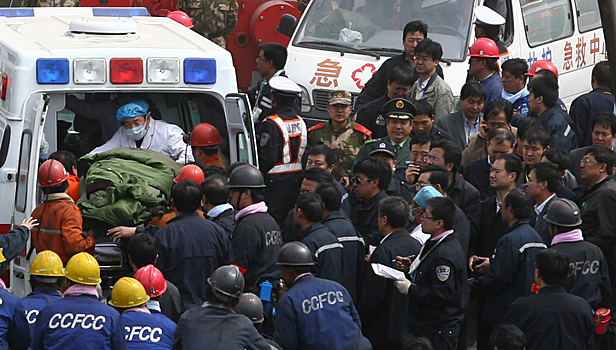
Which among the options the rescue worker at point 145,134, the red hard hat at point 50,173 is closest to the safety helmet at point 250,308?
the red hard hat at point 50,173

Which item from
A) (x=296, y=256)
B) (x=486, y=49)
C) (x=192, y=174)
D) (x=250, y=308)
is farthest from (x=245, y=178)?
(x=486, y=49)

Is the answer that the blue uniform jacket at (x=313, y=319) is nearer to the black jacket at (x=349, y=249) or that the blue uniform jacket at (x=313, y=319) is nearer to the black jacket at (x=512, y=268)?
the black jacket at (x=349, y=249)

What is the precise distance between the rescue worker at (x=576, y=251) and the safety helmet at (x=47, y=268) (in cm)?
329

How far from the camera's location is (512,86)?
1002cm

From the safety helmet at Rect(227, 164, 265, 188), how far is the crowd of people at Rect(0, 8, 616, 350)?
1 cm

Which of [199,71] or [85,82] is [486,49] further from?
[85,82]

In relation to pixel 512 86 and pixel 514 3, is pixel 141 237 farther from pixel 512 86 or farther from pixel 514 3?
pixel 514 3

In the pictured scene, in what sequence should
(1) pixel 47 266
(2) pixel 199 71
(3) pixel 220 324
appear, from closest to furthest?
(3) pixel 220 324 → (1) pixel 47 266 → (2) pixel 199 71

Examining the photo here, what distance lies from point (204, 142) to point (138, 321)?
7.89 ft

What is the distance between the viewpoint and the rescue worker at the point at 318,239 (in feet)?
23.0

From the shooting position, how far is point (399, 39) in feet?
36.7

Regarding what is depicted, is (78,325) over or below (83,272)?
below

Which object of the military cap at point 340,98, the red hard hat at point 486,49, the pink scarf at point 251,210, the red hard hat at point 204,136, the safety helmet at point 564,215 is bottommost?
the pink scarf at point 251,210

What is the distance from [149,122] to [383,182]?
2079 mm
